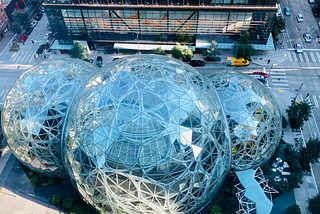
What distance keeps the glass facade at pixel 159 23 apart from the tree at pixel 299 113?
17.6 m

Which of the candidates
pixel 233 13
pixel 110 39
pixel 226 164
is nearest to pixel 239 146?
pixel 226 164

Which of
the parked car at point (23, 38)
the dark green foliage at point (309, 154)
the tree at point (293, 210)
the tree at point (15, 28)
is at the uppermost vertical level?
the tree at point (15, 28)

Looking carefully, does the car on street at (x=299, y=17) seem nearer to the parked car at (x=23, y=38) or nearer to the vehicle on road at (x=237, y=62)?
the vehicle on road at (x=237, y=62)

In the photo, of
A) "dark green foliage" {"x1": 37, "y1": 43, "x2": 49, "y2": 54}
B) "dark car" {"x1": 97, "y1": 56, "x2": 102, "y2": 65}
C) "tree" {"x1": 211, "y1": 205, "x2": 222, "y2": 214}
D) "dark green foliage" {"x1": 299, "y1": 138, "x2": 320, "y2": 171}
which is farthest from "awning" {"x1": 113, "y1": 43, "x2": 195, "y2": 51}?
"tree" {"x1": 211, "y1": 205, "x2": 222, "y2": 214}

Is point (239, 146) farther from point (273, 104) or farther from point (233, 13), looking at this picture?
point (233, 13)

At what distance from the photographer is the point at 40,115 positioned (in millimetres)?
32094

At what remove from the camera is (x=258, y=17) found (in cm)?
4956

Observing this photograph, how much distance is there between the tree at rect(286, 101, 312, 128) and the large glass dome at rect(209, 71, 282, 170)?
6.86 meters

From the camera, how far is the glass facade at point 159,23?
49375mm

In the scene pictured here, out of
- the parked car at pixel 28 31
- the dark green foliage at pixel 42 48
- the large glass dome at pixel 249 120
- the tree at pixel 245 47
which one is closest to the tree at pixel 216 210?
the large glass dome at pixel 249 120

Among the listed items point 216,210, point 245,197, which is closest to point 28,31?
point 216,210

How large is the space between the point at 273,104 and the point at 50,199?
31618 mm

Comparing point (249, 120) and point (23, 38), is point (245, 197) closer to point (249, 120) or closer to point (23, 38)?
point (249, 120)

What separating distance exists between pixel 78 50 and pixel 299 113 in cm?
3932
